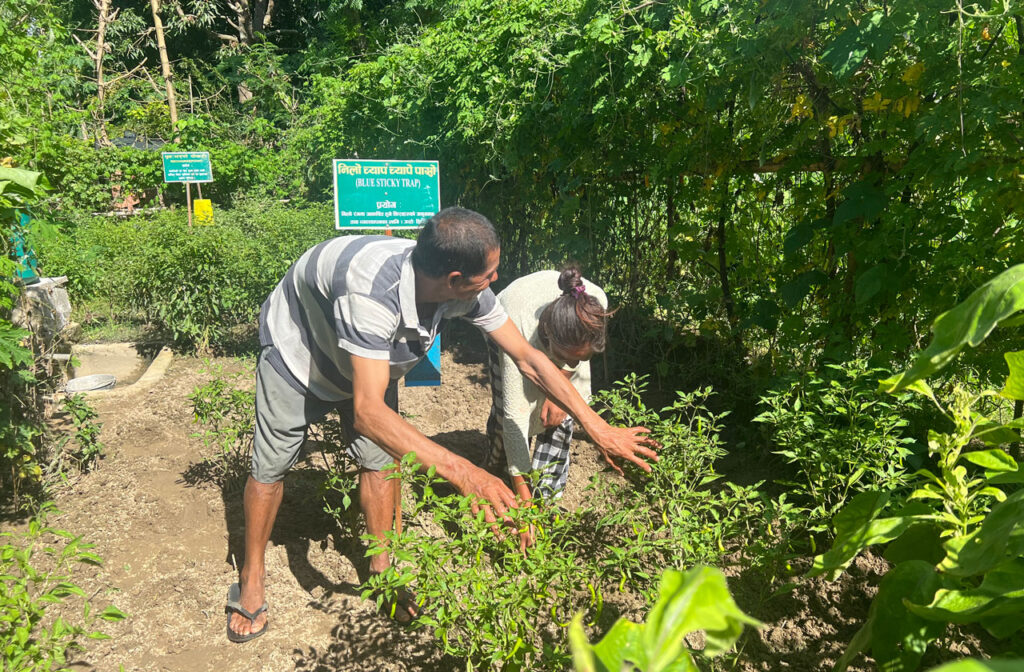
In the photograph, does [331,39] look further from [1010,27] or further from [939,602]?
[939,602]

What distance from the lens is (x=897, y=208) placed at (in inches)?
107

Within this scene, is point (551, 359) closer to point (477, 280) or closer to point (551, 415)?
point (551, 415)

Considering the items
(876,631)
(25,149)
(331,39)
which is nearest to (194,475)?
(25,149)

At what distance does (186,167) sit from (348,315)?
28.0ft

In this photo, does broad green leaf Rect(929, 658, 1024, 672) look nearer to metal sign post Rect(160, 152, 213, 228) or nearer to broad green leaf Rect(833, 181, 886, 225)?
broad green leaf Rect(833, 181, 886, 225)

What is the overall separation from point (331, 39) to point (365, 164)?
17424 mm

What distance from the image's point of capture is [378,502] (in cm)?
295

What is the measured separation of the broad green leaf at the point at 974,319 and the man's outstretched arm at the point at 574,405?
1.43 metres

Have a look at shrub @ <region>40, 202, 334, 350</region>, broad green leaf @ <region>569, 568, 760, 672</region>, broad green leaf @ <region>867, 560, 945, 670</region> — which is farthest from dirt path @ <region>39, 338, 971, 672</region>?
shrub @ <region>40, 202, 334, 350</region>

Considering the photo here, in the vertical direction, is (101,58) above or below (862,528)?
above

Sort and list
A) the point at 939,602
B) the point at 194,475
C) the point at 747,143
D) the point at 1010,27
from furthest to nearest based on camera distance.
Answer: the point at 194,475
the point at 747,143
the point at 1010,27
the point at 939,602

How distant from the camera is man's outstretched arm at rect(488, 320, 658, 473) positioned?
2.30m

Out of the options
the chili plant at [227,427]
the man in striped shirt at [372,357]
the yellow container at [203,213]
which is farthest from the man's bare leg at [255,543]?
the yellow container at [203,213]

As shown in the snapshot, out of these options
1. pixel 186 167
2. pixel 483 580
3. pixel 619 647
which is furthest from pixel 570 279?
pixel 186 167
